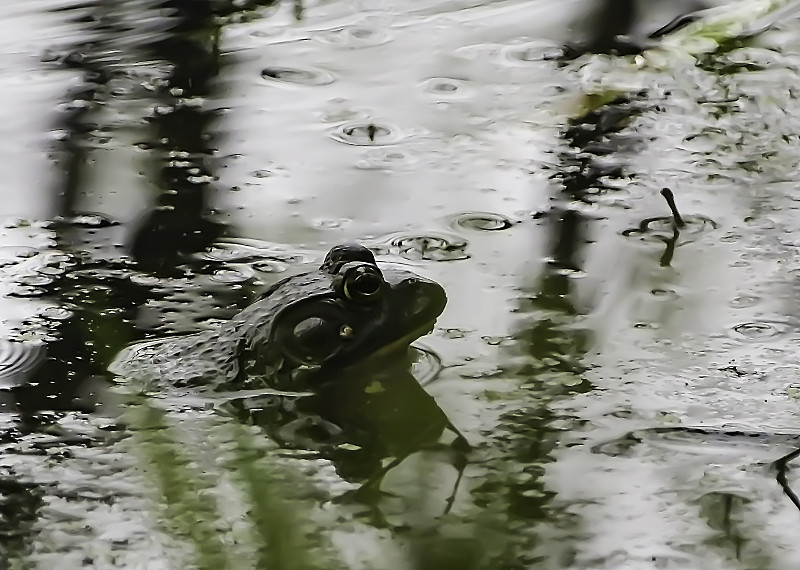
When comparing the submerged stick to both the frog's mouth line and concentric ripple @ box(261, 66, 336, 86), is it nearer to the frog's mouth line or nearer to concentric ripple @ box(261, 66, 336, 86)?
the frog's mouth line

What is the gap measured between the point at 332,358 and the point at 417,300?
6.0 inches

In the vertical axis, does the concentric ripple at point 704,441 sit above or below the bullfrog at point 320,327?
below

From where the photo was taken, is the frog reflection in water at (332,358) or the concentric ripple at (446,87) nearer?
the frog reflection in water at (332,358)

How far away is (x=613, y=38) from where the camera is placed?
3.08 metres

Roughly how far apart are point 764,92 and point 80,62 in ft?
5.97

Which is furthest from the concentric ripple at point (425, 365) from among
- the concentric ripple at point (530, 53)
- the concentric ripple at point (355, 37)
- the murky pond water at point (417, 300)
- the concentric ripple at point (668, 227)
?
the concentric ripple at point (355, 37)

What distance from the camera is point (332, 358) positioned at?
1.63 metres

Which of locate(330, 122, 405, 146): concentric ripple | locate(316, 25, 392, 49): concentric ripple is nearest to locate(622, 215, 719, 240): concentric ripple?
locate(330, 122, 405, 146): concentric ripple

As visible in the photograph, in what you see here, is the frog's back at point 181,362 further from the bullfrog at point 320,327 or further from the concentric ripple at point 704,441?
the concentric ripple at point 704,441

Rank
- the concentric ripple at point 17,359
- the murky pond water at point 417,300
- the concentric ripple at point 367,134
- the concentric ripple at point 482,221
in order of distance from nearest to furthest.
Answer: the murky pond water at point 417,300
the concentric ripple at point 17,359
the concentric ripple at point 482,221
the concentric ripple at point 367,134

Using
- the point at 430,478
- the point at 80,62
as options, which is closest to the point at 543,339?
the point at 430,478

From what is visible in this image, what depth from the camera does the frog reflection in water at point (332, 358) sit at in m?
1.58

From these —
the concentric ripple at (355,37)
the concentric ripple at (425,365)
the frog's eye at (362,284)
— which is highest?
the frog's eye at (362,284)

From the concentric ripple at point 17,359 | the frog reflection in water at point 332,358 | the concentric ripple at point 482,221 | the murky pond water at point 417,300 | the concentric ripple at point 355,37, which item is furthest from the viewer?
the concentric ripple at point 355,37
